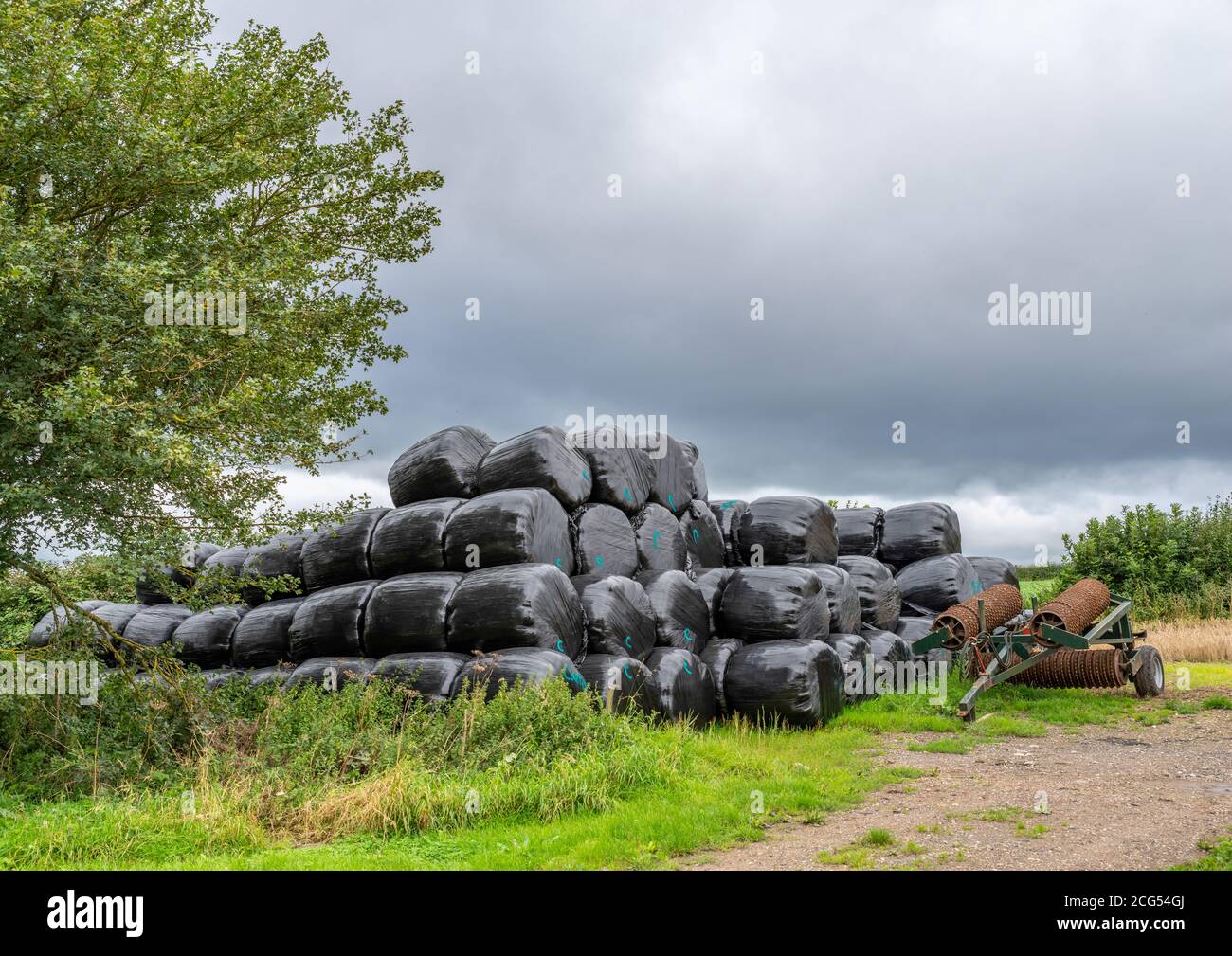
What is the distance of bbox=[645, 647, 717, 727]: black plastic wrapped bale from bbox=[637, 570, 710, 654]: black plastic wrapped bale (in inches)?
9.8

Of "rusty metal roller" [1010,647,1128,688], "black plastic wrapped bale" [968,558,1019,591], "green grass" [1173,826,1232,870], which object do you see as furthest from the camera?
"black plastic wrapped bale" [968,558,1019,591]

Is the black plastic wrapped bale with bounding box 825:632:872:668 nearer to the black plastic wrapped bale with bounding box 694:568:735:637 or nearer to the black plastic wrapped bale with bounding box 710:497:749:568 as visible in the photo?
the black plastic wrapped bale with bounding box 694:568:735:637

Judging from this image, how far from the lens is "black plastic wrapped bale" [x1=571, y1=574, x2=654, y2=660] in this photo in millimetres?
10047

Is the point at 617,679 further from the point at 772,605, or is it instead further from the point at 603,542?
the point at 772,605

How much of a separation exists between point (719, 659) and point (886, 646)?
3.45m

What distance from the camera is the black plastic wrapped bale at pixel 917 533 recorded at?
1631 cm

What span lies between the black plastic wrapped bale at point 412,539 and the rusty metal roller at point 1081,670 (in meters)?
8.03

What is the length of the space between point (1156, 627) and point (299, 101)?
20127 mm

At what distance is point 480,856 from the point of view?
19.2ft

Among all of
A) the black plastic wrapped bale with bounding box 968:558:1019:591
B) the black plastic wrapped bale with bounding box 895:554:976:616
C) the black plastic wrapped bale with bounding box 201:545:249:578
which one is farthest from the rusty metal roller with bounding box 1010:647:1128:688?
the black plastic wrapped bale with bounding box 201:545:249:578

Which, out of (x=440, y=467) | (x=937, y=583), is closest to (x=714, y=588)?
(x=440, y=467)

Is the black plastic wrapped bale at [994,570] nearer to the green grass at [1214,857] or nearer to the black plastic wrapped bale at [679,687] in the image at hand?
the black plastic wrapped bale at [679,687]

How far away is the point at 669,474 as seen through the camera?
13.0 meters
